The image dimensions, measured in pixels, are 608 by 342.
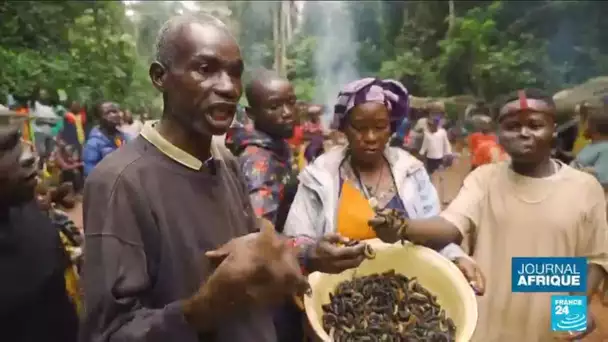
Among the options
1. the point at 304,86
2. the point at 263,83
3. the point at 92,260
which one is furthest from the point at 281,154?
the point at 304,86

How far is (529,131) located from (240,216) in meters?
1.08

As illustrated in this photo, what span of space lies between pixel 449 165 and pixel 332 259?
21.2 ft

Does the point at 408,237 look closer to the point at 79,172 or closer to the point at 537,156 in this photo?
the point at 537,156

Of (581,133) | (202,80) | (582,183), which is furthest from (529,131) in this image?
(581,133)

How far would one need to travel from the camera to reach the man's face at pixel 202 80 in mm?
1222

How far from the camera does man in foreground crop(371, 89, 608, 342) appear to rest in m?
1.98

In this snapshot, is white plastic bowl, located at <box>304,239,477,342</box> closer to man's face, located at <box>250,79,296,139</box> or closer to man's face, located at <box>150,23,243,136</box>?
man's face, located at <box>150,23,243,136</box>

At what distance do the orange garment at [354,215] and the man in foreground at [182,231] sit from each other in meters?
0.74

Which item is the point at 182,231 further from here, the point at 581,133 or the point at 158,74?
the point at 581,133

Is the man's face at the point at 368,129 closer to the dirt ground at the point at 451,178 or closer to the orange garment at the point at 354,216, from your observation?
the orange garment at the point at 354,216

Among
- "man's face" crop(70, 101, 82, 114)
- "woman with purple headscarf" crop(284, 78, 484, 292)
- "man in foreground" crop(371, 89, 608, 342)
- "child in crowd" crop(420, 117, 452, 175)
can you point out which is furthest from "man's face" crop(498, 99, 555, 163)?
"child in crowd" crop(420, 117, 452, 175)

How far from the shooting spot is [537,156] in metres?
1.98

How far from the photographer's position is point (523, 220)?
2.04m

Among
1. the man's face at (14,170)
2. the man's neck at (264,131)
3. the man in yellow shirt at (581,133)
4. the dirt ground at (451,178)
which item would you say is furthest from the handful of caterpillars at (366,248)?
the dirt ground at (451,178)
